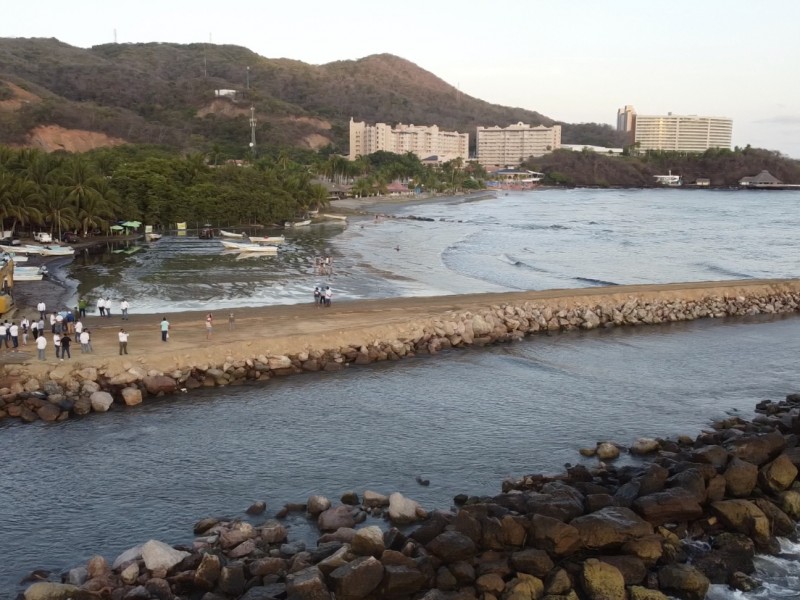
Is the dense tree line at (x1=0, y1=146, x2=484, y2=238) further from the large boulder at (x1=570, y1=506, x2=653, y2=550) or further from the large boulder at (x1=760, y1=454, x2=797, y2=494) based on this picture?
the large boulder at (x1=760, y1=454, x2=797, y2=494)

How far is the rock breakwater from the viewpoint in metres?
22.2

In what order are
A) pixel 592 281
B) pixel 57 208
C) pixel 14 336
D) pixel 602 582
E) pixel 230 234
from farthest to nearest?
pixel 230 234
pixel 57 208
pixel 592 281
pixel 14 336
pixel 602 582

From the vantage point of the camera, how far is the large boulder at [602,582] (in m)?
12.6

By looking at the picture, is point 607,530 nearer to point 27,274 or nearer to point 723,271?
point 27,274

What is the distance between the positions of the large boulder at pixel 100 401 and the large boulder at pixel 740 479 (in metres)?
16.3

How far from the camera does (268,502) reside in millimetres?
16547

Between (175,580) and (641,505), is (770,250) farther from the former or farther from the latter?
(175,580)

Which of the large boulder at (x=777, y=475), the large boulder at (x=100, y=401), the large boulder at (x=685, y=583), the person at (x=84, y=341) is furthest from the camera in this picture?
the person at (x=84, y=341)

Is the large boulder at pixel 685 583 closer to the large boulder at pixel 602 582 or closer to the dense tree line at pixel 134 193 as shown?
the large boulder at pixel 602 582

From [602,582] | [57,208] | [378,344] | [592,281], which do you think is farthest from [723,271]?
[57,208]

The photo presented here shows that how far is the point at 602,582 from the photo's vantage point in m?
12.7

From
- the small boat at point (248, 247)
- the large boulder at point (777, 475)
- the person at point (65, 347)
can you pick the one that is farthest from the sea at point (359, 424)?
the small boat at point (248, 247)

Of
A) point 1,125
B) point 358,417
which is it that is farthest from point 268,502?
point 1,125

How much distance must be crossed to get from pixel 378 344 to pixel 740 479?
14.8 meters
